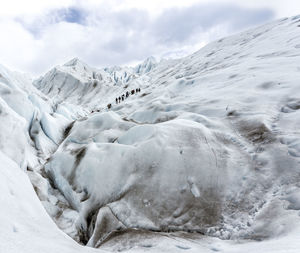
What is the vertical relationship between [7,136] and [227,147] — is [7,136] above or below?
above

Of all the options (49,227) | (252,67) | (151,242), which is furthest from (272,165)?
(252,67)

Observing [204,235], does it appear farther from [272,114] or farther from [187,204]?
[272,114]

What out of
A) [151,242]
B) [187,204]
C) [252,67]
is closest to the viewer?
[151,242]

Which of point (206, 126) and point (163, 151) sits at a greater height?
point (206, 126)

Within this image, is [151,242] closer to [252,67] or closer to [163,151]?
[163,151]

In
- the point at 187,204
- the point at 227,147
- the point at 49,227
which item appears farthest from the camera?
the point at 227,147

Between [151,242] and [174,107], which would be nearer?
[151,242]

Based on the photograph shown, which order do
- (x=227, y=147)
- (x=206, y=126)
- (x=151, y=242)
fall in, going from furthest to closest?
(x=206, y=126), (x=227, y=147), (x=151, y=242)

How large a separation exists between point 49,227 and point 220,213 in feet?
17.6

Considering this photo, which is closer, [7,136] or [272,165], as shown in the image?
[272,165]

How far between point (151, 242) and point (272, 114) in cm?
892

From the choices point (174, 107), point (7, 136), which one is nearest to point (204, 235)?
point (7, 136)

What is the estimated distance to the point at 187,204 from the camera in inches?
265

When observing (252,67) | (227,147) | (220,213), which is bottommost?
(220,213)
